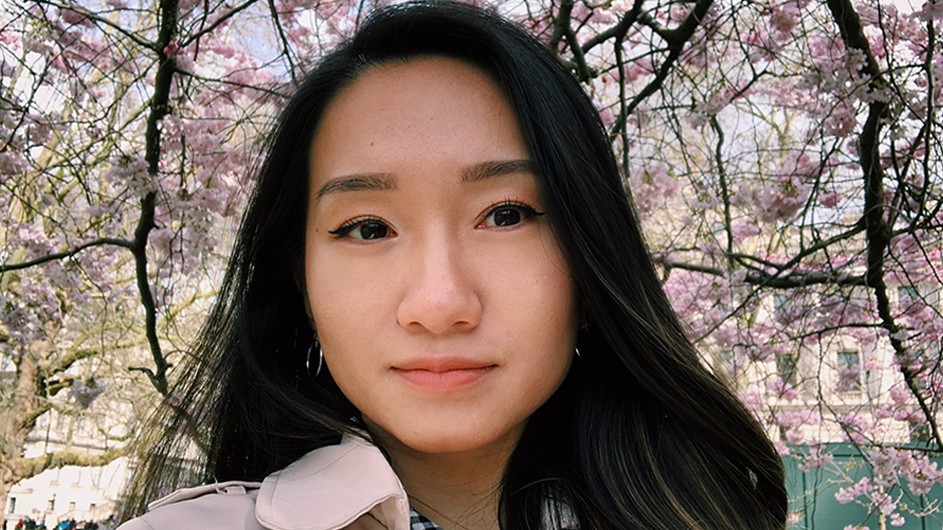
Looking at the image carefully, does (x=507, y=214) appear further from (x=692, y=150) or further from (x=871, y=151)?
(x=692, y=150)

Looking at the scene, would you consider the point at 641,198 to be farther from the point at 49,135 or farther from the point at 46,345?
the point at 46,345

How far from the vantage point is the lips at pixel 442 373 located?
99 cm

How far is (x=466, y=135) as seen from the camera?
109 cm

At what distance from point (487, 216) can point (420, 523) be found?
386 mm

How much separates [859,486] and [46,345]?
21.7 ft

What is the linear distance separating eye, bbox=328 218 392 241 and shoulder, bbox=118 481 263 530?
0.32 meters

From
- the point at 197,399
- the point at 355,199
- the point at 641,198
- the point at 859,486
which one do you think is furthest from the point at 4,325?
the point at 859,486

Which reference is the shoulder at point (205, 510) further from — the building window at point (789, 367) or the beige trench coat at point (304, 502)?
the building window at point (789, 367)

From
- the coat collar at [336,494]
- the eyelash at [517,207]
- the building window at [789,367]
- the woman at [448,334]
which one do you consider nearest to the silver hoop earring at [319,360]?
the woman at [448,334]

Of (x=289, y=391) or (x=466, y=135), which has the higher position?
(x=466, y=135)

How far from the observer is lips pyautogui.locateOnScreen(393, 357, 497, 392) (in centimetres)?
99

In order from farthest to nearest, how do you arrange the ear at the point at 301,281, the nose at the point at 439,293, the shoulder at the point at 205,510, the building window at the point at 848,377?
the building window at the point at 848,377
the ear at the point at 301,281
the nose at the point at 439,293
the shoulder at the point at 205,510

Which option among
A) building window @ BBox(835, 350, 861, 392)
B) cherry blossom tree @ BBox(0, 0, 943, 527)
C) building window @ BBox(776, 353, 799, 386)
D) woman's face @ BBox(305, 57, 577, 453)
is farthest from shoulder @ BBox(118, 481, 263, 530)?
building window @ BBox(835, 350, 861, 392)

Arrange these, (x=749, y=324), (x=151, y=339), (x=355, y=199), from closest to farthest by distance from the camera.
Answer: (x=355, y=199)
(x=151, y=339)
(x=749, y=324)
